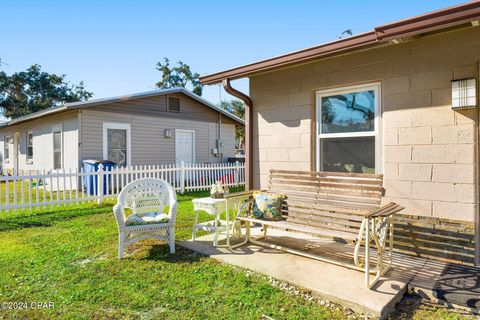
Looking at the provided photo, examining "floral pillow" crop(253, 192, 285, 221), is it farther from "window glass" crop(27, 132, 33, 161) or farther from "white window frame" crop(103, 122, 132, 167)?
"window glass" crop(27, 132, 33, 161)

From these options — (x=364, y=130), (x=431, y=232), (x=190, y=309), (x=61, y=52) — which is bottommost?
(x=190, y=309)

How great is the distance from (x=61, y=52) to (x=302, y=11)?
54.0ft

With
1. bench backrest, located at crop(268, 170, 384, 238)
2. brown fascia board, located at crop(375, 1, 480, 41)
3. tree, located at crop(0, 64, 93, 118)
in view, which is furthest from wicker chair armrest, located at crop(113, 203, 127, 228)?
tree, located at crop(0, 64, 93, 118)

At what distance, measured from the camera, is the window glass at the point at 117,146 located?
10.7m

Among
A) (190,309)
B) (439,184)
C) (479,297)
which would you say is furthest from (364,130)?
(190,309)

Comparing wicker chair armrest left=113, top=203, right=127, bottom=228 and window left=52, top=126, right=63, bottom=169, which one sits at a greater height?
window left=52, top=126, right=63, bottom=169

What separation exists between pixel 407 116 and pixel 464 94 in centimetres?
60

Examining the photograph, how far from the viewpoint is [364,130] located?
4.03 m

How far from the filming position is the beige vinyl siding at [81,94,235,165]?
33.4 feet

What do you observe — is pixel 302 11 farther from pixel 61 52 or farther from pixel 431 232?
pixel 61 52

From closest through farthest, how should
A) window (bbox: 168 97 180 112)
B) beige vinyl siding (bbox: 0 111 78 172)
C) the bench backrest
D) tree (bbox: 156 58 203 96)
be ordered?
the bench backrest < beige vinyl siding (bbox: 0 111 78 172) < window (bbox: 168 97 180 112) < tree (bbox: 156 58 203 96)

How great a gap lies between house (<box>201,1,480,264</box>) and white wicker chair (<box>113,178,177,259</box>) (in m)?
2.02

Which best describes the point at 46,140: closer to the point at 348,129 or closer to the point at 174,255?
the point at 174,255

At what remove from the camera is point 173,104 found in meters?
12.4
